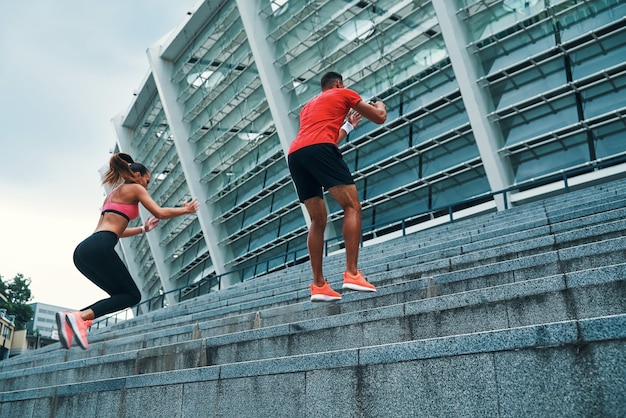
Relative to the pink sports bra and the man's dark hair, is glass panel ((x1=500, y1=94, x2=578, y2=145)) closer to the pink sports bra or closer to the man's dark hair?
the man's dark hair

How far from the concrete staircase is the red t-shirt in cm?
135

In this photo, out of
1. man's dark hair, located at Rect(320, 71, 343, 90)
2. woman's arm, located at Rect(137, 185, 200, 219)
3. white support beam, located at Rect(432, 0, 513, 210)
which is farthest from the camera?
white support beam, located at Rect(432, 0, 513, 210)

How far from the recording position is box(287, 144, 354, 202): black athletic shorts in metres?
4.33

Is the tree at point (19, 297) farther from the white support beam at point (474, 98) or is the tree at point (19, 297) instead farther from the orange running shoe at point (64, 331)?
the orange running shoe at point (64, 331)

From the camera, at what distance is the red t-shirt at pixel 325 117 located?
4469 mm

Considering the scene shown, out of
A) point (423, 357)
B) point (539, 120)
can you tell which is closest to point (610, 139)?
point (539, 120)

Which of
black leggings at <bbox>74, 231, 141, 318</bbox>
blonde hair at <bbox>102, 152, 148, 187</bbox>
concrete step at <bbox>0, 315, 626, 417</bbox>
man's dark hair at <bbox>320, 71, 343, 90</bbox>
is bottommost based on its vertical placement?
concrete step at <bbox>0, 315, 626, 417</bbox>

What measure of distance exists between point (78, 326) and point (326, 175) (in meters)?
2.18

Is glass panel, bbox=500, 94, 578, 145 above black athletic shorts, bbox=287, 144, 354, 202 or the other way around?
above

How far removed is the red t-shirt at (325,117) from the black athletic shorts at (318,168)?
0.25ft

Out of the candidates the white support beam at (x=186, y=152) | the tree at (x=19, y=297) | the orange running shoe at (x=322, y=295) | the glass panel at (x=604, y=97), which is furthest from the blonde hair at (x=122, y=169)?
the tree at (x=19, y=297)

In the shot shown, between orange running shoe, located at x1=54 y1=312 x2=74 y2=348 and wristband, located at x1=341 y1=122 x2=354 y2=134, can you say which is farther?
wristband, located at x1=341 y1=122 x2=354 y2=134

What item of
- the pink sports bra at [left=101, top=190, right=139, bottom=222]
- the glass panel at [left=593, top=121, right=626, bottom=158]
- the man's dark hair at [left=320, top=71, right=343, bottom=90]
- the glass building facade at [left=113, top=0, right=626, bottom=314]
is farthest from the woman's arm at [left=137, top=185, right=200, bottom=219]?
the glass panel at [left=593, top=121, right=626, bottom=158]

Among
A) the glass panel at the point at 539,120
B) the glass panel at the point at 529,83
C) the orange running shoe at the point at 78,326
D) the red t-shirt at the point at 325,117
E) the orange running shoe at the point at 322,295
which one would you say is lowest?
the orange running shoe at the point at 78,326
